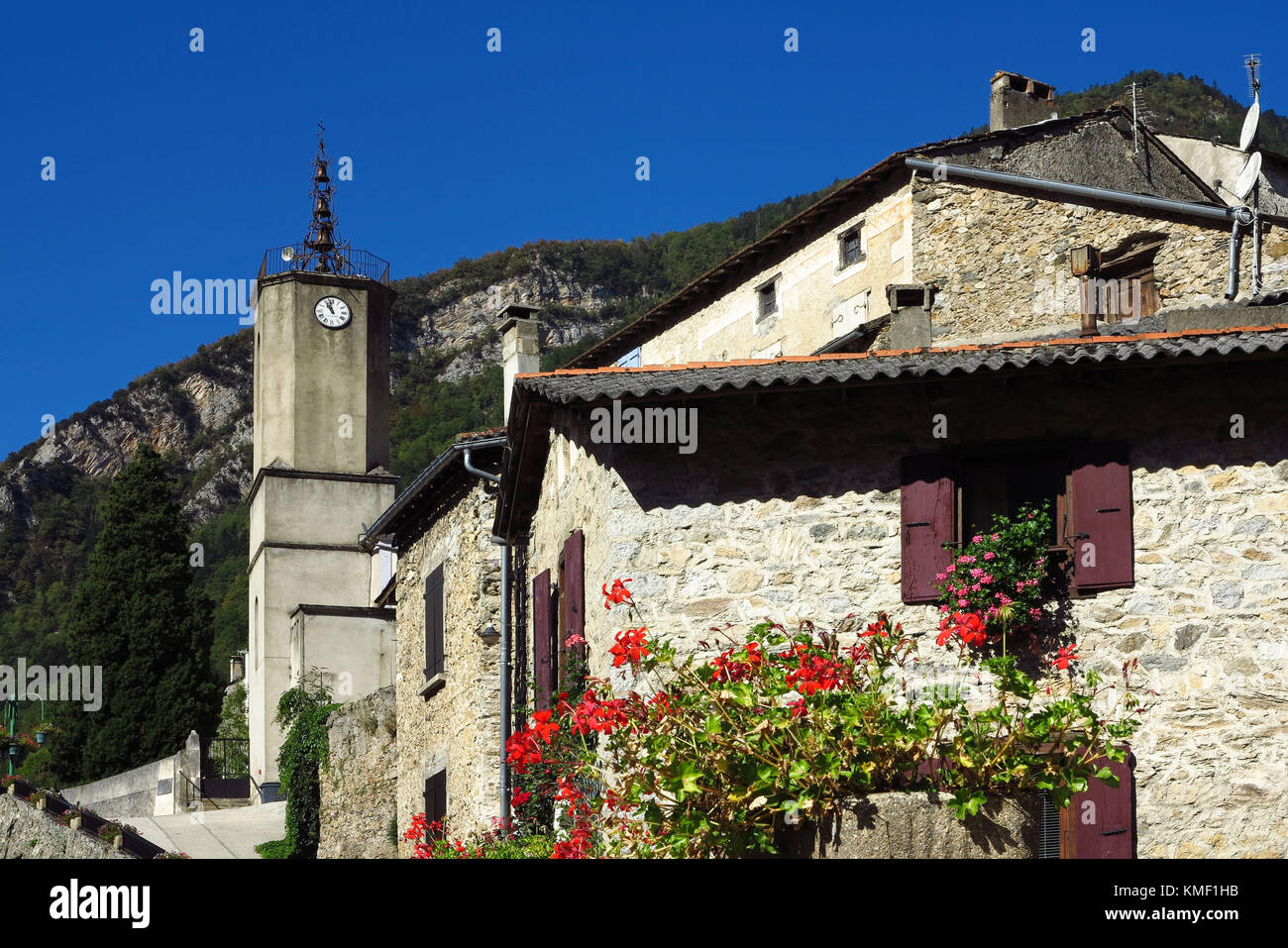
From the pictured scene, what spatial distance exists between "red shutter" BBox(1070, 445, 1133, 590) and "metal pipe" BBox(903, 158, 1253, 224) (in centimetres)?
779

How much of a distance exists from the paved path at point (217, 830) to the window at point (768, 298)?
1131 cm

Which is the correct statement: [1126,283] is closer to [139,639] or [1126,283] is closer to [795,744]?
[795,744]

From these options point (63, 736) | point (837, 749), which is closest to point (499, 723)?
point (837, 749)

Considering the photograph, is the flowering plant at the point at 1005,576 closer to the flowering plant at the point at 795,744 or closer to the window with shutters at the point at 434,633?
the flowering plant at the point at 795,744

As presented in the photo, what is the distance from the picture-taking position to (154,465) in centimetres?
3959

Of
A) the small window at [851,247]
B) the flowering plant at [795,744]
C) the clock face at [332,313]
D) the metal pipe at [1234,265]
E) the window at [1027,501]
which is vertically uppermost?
the clock face at [332,313]

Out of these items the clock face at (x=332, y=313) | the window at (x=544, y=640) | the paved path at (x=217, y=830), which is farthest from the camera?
the clock face at (x=332, y=313)

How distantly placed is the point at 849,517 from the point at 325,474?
88.1 feet

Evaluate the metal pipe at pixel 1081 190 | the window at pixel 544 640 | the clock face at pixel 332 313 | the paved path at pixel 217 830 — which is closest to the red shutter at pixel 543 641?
the window at pixel 544 640

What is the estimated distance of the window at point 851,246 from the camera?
71.0 feet

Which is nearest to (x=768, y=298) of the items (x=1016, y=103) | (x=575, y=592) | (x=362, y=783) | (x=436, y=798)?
(x=1016, y=103)

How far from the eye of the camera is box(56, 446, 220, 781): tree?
36.5 metres

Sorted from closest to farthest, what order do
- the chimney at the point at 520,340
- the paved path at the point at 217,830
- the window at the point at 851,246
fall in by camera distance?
the chimney at the point at 520,340 → the window at the point at 851,246 → the paved path at the point at 217,830
